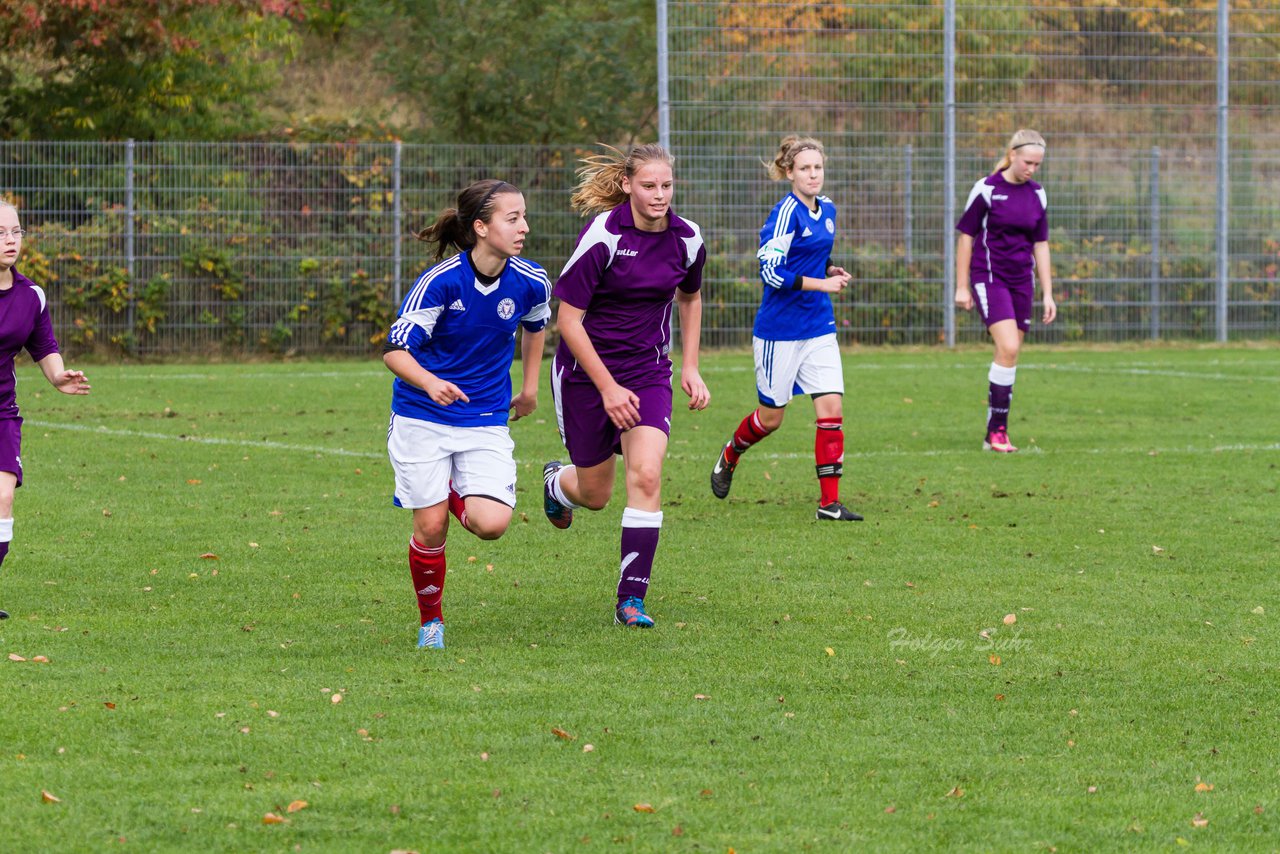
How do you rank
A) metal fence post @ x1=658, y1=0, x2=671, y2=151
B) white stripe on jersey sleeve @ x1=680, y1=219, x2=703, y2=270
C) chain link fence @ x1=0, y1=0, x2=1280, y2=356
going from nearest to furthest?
white stripe on jersey sleeve @ x1=680, y1=219, x2=703, y2=270 < chain link fence @ x1=0, y1=0, x2=1280, y2=356 < metal fence post @ x1=658, y1=0, x2=671, y2=151

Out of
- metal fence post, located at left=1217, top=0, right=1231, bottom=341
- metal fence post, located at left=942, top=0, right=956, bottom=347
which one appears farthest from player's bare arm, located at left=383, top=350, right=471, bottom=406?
metal fence post, located at left=1217, top=0, right=1231, bottom=341

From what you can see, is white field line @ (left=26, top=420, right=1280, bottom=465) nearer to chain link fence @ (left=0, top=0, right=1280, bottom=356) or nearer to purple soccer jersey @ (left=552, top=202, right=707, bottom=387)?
purple soccer jersey @ (left=552, top=202, right=707, bottom=387)

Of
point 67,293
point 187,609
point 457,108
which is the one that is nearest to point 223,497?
point 187,609

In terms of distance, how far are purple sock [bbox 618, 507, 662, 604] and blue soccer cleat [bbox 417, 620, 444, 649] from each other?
75 centimetres

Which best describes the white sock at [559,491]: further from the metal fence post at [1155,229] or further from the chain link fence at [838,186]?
the metal fence post at [1155,229]

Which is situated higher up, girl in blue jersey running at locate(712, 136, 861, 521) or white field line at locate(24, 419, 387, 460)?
girl in blue jersey running at locate(712, 136, 861, 521)

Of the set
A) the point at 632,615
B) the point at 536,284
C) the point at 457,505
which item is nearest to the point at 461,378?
the point at 536,284

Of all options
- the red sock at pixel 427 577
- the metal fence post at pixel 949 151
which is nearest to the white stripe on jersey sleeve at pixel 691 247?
the red sock at pixel 427 577

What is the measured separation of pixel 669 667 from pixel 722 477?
403 cm

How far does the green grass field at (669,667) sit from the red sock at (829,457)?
1.08 feet

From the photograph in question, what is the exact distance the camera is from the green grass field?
4254 mm

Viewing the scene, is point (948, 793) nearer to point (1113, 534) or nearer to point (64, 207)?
point (1113, 534)

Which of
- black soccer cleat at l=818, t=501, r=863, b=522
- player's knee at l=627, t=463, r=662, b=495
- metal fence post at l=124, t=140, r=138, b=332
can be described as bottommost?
black soccer cleat at l=818, t=501, r=863, b=522

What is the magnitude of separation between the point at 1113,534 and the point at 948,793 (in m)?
4.50
